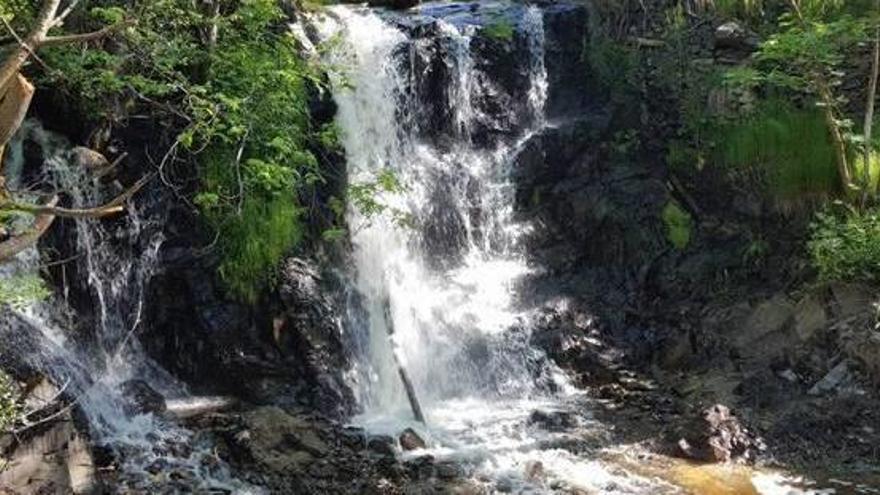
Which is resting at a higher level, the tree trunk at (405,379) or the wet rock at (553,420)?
the tree trunk at (405,379)

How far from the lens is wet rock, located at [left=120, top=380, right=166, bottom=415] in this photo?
29.4 feet

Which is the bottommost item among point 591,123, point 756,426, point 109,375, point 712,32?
point 756,426

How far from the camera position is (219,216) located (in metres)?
10.4

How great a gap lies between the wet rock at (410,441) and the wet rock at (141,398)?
8.68 ft

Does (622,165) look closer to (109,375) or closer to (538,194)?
(538,194)

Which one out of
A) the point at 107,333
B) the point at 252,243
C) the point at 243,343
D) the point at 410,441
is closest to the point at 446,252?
the point at 252,243

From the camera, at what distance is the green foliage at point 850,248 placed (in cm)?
1016

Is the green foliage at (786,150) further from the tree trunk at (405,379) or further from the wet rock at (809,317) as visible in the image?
the tree trunk at (405,379)

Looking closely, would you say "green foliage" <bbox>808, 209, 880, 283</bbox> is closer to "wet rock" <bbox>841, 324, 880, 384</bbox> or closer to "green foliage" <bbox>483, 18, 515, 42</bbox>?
"wet rock" <bbox>841, 324, 880, 384</bbox>

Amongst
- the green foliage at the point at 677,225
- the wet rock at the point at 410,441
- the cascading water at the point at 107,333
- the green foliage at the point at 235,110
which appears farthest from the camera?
the green foliage at the point at 677,225

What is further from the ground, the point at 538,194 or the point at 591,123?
the point at 591,123

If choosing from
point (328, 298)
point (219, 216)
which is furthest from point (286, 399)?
point (219, 216)

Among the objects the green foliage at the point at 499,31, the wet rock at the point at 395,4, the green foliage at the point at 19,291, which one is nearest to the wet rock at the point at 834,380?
the green foliage at the point at 19,291

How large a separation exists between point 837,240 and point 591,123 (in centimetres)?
527
